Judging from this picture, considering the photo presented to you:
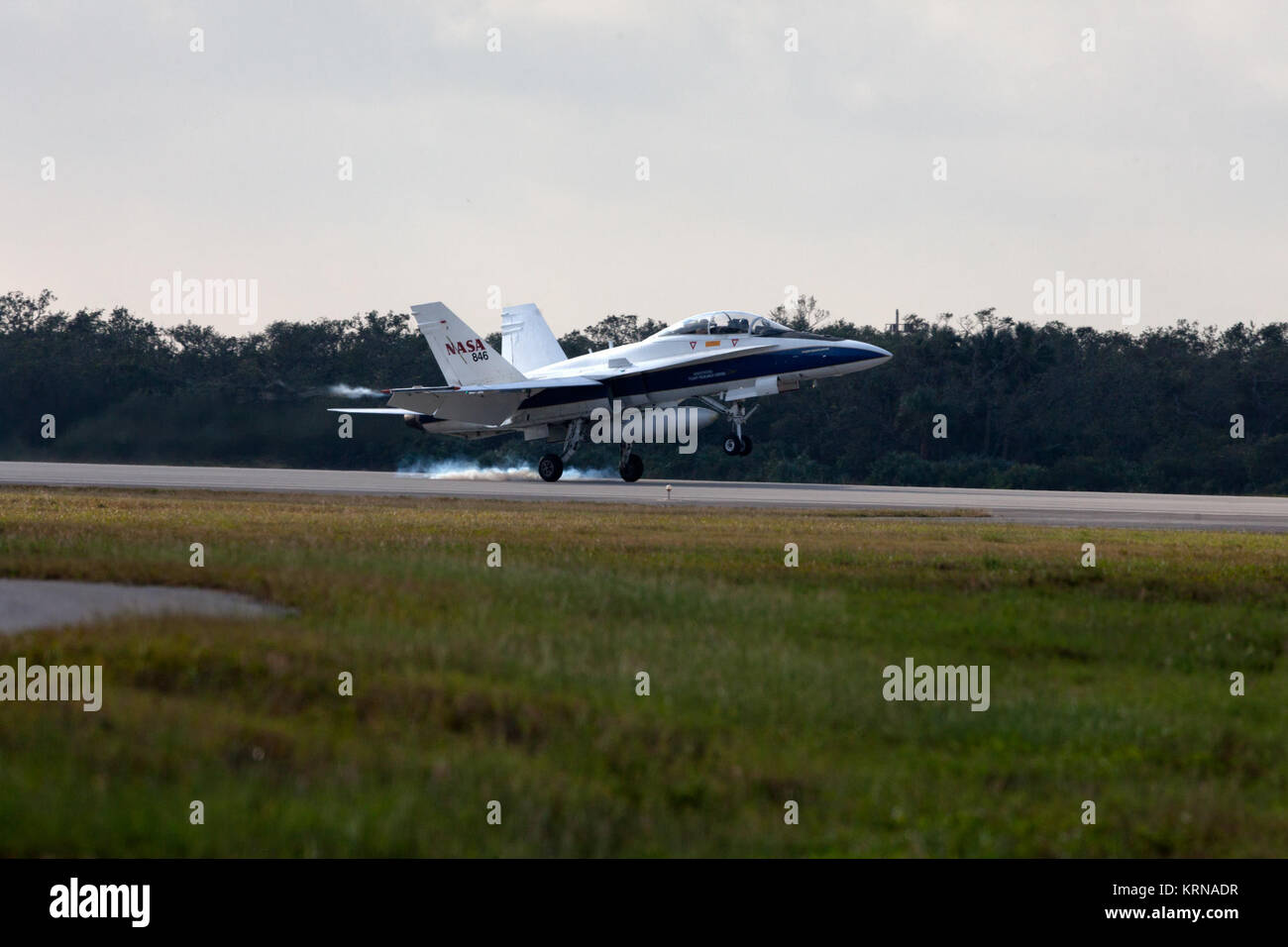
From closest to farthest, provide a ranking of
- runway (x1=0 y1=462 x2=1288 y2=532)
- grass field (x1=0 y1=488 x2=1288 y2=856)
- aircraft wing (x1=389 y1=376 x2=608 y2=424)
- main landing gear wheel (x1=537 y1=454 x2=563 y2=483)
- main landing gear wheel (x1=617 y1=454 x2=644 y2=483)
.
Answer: grass field (x1=0 y1=488 x2=1288 y2=856) → runway (x1=0 y1=462 x2=1288 y2=532) → aircraft wing (x1=389 y1=376 x2=608 y2=424) → main landing gear wheel (x1=617 y1=454 x2=644 y2=483) → main landing gear wheel (x1=537 y1=454 x2=563 y2=483)

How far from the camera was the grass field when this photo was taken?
6121mm

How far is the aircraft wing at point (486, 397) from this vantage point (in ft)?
125

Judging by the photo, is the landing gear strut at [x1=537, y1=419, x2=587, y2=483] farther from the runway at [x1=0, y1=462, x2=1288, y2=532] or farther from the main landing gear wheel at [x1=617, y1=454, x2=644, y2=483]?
the main landing gear wheel at [x1=617, y1=454, x2=644, y2=483]

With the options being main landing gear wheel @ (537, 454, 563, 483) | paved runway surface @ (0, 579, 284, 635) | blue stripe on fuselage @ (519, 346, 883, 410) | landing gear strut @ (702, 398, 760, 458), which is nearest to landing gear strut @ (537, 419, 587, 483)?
main landing gear wheel @ (537, 454, 563, 483)

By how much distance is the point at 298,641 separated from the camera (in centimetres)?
887

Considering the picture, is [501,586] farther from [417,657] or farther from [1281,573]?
[1281,573]

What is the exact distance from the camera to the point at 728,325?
120 ft

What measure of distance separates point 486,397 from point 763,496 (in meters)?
9.88

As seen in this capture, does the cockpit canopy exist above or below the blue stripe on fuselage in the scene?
above

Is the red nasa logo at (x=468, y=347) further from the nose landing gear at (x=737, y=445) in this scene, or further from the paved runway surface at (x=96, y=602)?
the paved runway surface at (x=96, y=602)

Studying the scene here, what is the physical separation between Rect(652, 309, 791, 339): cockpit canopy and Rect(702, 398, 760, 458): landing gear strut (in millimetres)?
2019

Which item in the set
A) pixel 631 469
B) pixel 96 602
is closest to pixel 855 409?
pixel 631 469

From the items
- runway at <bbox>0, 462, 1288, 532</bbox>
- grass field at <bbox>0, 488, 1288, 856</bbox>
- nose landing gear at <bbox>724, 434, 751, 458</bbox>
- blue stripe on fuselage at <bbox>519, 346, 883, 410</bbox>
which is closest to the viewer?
grass field at <bbox>0, 488, 1288, 856</bbox>

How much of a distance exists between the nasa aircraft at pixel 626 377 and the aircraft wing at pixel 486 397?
1.1 inches
